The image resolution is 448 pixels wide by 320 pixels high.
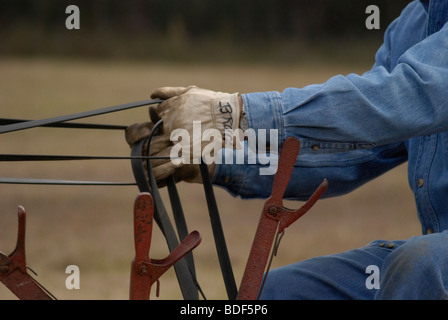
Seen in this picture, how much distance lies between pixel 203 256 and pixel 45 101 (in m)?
7.11

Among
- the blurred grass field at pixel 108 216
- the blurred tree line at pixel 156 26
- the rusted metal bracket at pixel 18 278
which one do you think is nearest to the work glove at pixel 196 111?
the rusted metal bracket at pixel 18 278

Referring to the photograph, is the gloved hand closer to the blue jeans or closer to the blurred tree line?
the blue jeans

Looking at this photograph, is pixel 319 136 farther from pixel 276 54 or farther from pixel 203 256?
pixel 276 54

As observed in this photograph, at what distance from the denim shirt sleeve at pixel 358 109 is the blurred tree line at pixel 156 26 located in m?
13.2

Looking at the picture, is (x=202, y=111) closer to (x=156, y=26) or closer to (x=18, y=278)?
(x=18, y=278)

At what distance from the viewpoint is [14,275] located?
48.5 inches

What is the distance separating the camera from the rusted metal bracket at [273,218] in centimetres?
120

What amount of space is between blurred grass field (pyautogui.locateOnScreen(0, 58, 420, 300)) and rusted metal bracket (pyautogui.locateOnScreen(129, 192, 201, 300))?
8.21 feet

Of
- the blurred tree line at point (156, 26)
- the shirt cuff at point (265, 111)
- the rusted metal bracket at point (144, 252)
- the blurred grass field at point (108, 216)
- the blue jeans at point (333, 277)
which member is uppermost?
the blurred tree line at point (156, 26)

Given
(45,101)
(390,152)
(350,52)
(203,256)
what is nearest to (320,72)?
(350,52)

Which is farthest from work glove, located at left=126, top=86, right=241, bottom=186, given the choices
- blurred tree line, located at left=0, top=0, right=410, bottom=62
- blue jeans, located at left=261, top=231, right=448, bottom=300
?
blurred tree line, located at left=0, top=0, right=410, bottom=62

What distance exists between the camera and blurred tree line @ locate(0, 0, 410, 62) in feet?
46.8

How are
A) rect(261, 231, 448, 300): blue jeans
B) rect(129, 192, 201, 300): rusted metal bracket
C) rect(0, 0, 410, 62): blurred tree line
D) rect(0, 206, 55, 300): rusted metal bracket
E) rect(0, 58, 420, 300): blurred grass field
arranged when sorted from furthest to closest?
rect(0, 0, 410, 62): blurred tree line
rect(0, 58, 420, 300): blurred grass field
rect(261, 231, 448, 300): blue jeans
rect(0, 206, 55, 300): rusted metal bracket
rect(129, 192, 201, 300): rusted metal bracket

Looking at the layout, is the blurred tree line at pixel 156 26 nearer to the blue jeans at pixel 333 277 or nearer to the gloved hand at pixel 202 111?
the blue jeans at pixel 333 277
